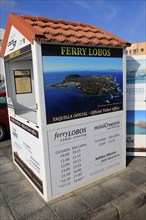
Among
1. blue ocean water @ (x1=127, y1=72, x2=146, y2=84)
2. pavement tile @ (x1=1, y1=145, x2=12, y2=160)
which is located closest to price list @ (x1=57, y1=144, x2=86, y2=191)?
blue ocean water @ (x1=127, y1=72, x2=146, y2=84)

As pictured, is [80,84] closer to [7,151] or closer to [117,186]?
[117,186]

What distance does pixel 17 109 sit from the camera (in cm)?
402

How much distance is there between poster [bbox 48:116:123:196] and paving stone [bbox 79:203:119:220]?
590 millimetres

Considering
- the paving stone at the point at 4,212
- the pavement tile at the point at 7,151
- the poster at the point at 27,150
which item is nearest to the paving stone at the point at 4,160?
the pavement tile at the point at 7,151

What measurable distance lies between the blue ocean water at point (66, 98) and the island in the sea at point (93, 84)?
5 cm

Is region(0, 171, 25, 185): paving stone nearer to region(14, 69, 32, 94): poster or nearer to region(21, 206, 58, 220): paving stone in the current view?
region(21, 206, 58, 220): paving stone

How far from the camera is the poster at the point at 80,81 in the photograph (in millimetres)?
2678

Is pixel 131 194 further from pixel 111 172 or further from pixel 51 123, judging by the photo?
pixel 51 123

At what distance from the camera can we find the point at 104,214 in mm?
2656

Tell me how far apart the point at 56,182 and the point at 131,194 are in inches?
47.3

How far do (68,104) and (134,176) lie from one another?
6.28 feet

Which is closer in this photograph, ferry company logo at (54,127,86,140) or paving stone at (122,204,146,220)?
paving stone at (122,204,146,220)

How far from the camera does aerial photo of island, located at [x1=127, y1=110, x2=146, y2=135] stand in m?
4.21

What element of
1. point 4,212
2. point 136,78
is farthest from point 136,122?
point 4,212
